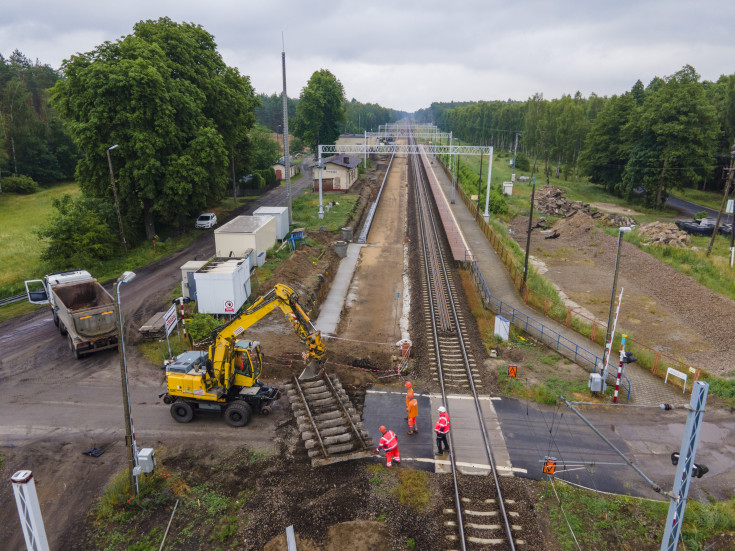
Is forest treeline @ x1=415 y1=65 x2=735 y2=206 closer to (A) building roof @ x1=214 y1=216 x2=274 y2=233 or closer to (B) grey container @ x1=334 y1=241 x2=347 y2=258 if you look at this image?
→ (B) grey container @ x1=334 y1=241 x2=347 y2=258

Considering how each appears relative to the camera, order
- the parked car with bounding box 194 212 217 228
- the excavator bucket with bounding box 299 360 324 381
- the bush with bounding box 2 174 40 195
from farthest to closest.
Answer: the bush with bounding box 2 174 40 195, the parked car with bounding box 194 212 217 228, the excavator bucket with bounding box 299 360 324 381

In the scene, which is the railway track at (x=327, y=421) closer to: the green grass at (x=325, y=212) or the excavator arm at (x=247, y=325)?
the excavator arm at (x=247, y=325)

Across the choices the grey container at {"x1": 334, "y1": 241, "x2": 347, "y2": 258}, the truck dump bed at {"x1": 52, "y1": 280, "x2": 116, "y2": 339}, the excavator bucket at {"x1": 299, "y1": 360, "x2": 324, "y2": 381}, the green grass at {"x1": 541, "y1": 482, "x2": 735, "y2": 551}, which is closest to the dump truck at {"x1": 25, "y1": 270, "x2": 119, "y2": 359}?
the truck dump bed at {"x1": 52, "y1": 280, "x2": 116, "y2": 339}

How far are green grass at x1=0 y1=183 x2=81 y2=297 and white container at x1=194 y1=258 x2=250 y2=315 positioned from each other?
13.8 m

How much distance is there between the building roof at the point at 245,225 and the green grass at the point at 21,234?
11844mm

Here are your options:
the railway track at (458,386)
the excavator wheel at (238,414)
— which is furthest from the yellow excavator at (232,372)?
the railway track at (458,386)

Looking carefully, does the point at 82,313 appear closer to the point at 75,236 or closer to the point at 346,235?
the point at 75,236

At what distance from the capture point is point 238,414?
1586 cm

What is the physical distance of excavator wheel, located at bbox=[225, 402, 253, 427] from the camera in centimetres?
1573

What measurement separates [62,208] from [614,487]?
117 ft

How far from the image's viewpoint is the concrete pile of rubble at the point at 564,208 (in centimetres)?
4811

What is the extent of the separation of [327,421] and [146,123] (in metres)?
28.4

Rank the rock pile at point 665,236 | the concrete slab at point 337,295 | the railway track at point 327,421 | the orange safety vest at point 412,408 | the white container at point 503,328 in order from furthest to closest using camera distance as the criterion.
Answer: the rock pile at point 665,236 → the concrete slab at point 337,295 → the white container at point 503,328 → the orange safety vest at point 412,408 → the railway track at point 327,421

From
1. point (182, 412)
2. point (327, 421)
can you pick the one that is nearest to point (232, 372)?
point (182, 412)
